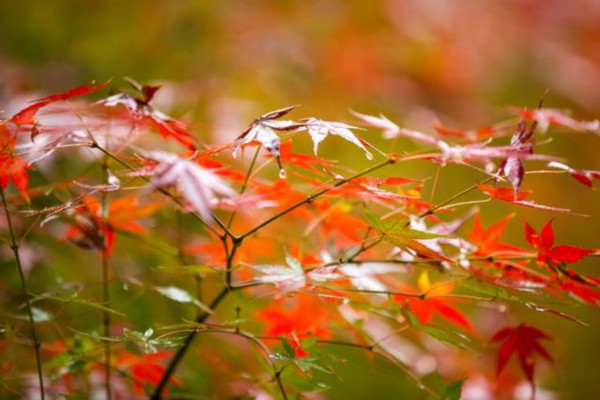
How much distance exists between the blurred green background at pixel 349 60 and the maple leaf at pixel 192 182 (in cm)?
87

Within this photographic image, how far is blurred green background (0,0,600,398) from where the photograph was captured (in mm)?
1685

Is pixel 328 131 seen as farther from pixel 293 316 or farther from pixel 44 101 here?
pixel 293 316

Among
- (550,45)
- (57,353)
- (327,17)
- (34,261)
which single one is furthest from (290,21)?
(57,353)

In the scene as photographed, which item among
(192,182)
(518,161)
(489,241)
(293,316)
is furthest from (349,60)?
(192,182)

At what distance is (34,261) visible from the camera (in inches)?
42.9

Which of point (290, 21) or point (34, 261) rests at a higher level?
point (290, 21)

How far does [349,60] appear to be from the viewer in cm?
206

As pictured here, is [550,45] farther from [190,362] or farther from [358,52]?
[190,362]

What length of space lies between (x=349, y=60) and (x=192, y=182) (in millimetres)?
1698

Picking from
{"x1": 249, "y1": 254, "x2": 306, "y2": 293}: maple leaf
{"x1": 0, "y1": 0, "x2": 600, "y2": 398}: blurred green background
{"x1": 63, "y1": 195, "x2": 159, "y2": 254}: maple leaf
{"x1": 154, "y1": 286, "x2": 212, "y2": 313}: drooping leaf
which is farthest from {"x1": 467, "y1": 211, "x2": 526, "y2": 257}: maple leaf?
{"x1": 0, "y1": 0, "x2": 600, "y2": 398}: blurred green background

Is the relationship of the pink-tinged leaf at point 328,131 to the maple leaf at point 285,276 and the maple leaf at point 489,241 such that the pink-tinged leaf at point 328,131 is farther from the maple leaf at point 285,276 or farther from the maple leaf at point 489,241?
the maple leaf at point 489,241

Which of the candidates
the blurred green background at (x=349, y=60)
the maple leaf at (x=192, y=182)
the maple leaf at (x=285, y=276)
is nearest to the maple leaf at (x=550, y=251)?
the maple leaf at (x=285, y=276)

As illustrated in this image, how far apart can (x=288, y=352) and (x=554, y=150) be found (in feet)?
7.89

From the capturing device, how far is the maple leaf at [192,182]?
448mm
